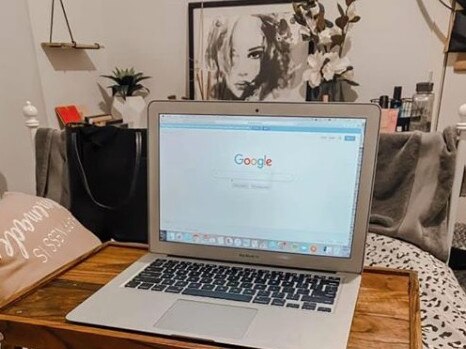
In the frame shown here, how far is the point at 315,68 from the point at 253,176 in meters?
1.06

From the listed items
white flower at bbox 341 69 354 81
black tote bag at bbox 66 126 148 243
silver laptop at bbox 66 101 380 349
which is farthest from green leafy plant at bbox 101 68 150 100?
silver laptop at bbox 66 101 380 349

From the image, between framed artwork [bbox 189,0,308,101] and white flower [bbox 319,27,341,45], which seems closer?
white flower [bbox 319,27,341,45]

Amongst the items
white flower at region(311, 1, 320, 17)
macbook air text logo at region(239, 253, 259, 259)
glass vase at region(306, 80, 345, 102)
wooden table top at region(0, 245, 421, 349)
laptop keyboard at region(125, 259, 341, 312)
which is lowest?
wooden table top at region(0, 245, 421, 349)

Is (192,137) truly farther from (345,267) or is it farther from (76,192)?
(76,192)

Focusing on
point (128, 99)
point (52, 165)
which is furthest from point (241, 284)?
point (128, 99)

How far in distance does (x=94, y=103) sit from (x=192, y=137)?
1547 millimetres

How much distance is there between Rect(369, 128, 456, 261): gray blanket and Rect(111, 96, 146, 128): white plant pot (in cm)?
115

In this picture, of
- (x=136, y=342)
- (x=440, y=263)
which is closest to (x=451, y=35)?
(x=440, y=263)

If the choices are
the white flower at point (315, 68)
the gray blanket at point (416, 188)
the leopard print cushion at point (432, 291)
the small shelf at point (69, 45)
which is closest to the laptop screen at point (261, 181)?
the leopard print cushion at point (432, 291)

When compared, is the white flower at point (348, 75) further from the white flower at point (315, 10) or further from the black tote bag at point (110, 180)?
the black tote bag at point (110, 180)

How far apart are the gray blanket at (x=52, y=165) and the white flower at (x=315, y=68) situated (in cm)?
96

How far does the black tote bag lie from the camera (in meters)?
1.29

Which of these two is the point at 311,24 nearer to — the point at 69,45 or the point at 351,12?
the point at 351,12

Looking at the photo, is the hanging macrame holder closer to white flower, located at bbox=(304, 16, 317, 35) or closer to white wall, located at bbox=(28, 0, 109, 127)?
white wall, located at bbox=(28, 0, 109, 127)
